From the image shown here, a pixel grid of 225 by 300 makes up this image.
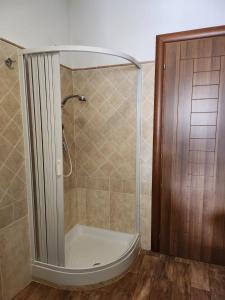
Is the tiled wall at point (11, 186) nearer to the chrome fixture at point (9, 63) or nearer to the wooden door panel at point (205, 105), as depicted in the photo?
the chrome fixture at point (9, 63)

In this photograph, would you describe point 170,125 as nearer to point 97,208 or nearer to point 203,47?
point 203,47

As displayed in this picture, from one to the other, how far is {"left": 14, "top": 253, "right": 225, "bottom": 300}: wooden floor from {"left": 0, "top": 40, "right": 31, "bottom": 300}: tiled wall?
238 millimetres

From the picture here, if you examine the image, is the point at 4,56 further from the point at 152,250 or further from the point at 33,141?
the point at 152,250

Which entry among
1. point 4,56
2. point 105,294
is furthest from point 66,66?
point 105,294

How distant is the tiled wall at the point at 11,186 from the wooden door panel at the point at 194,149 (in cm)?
131

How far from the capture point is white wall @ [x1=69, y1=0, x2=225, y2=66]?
1809 millimetres

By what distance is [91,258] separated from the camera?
6.73 feet

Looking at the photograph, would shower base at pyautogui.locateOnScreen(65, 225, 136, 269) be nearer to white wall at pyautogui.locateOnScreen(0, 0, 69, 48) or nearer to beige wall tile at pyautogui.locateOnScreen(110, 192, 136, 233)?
beige wall tile at pyautogui.locateOnScreen(110, 192, 136, 233)

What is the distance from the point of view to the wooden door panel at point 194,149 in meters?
1.84

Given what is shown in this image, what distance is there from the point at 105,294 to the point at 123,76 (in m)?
2.00

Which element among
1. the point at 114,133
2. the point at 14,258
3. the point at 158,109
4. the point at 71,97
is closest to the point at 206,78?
the point at 158,109

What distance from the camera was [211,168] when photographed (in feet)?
6.31

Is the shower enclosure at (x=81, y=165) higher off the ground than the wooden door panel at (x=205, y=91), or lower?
lower

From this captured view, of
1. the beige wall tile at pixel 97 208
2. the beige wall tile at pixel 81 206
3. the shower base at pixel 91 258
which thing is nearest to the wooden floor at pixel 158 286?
the shower base at pixel 91 258
